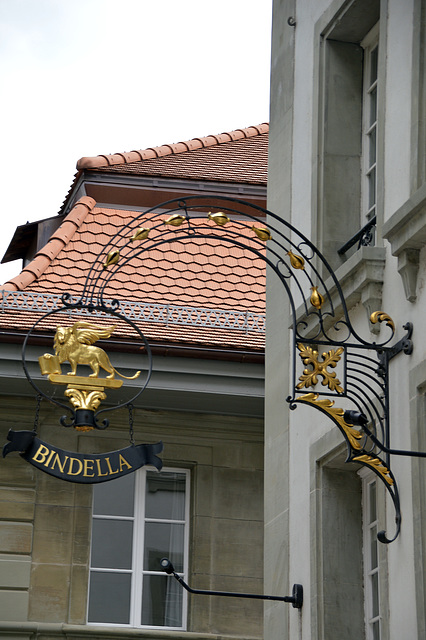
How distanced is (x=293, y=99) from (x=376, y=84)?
114 centimetres

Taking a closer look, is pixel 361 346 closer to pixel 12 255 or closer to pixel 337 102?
pixel 337 102

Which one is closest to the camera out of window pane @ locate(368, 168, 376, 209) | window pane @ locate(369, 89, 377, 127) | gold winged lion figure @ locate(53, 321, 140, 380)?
gold winged lion figure @ locate(53, 321, 140, 380)

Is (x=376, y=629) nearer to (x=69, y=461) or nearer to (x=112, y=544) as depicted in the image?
(x=69, y=461)

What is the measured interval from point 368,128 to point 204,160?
7.80 metres

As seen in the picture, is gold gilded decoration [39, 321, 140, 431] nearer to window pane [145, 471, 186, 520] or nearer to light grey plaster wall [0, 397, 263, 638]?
light grey plaster wall [0, 397, 263, 638]

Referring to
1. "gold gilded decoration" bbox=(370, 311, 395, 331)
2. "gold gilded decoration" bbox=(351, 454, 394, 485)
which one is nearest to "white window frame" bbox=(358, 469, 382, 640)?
"gold gilded decoration" bbox=(351, 454, 394, 485)

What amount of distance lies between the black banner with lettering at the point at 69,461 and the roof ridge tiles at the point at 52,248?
16.5 feet

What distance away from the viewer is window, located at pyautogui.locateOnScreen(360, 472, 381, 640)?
8.59m

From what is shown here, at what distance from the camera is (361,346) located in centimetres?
780

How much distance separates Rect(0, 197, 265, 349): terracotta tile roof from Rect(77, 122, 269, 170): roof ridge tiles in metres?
1.21

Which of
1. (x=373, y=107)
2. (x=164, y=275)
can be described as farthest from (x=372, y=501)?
(x=164, y=275)

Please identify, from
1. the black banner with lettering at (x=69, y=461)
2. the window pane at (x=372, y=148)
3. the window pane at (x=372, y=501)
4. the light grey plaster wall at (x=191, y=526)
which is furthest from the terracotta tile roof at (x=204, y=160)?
the window pane at (x=372, y=501)

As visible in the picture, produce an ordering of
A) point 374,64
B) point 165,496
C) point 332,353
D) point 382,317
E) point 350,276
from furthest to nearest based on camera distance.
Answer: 1. point 165,496
2. point 374,64
3. point 350,276
4. point 382,317
5. point 332,353

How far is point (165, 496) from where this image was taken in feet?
43.3
